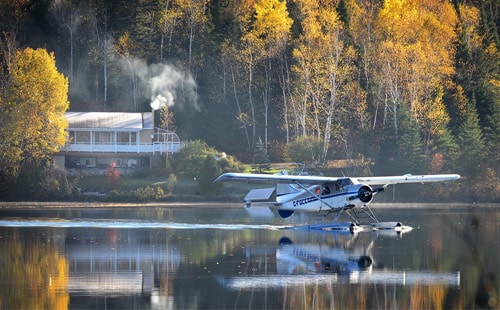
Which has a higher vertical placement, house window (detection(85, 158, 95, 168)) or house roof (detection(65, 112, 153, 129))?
house roof (detection(65, 112, 153, 129))

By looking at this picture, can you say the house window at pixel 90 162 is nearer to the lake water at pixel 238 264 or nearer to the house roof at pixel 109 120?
the house roof at pixel 109 120

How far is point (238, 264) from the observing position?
28.6m

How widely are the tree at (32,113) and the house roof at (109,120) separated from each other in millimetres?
→ 4663

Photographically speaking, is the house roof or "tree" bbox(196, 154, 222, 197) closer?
"tree" bbox(196, 154, 222, 197)

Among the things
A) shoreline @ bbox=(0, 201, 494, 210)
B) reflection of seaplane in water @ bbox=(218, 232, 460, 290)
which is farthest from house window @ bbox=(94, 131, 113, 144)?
reflection of seaplane in water @ bbox=(218, 232, 460, 290)

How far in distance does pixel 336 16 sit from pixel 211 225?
28.8 meters

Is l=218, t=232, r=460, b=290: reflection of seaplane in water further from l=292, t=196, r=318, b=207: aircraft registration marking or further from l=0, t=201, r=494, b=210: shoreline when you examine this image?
l=0, t=201, r=494, b=210: shoreline

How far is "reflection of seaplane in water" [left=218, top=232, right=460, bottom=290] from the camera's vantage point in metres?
25.3

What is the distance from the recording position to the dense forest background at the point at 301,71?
205 ft

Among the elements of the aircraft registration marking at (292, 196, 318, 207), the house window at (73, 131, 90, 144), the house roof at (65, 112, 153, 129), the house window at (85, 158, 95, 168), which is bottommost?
the aircraft registration marking at (292, 196, 318, 207)

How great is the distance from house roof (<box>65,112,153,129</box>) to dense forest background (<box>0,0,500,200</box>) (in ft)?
7.51

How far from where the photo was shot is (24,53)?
198ft

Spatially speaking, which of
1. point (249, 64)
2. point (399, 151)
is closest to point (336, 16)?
point (249, 64)

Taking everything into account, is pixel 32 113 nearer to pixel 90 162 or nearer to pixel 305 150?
pixel 90 162
